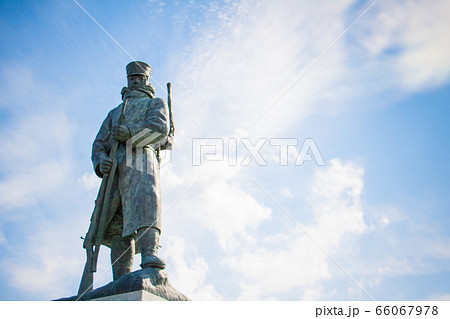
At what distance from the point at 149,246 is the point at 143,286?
3.61 ft

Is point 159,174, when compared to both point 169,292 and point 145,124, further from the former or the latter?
point 169,292

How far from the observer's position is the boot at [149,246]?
22.0ft

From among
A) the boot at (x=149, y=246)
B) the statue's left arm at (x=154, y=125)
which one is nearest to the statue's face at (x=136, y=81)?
the statue's left arm at (x=154, y=125)

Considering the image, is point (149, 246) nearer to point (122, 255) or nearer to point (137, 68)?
point (122, 255)

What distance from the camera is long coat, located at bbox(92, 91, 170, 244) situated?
7.41 metres

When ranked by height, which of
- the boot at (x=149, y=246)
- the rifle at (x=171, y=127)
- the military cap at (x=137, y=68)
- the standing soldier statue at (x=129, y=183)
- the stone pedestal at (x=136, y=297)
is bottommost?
the stone pedestal at (x=136, y=297)

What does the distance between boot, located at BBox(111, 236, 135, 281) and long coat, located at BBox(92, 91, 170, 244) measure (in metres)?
0.39

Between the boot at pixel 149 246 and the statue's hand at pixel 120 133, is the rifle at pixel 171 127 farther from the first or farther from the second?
the boot at pixel 149 246

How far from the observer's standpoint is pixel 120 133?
7.94 meters

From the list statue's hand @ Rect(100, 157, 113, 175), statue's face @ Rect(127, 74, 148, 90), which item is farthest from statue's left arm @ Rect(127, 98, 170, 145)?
statue's face @ Rect(127, 74, 148, 90)

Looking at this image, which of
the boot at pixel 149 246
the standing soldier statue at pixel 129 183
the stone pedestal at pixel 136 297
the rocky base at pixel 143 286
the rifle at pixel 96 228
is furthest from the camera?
Answer: the standing soldier statue at pixel 129 183

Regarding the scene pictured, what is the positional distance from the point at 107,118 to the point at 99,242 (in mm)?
2455

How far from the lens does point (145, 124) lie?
8.12 m

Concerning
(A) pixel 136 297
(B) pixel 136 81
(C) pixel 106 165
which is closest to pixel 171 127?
(B) pixel 136 81
